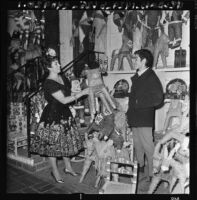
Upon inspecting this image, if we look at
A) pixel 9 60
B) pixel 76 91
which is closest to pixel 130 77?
pixel 76 91

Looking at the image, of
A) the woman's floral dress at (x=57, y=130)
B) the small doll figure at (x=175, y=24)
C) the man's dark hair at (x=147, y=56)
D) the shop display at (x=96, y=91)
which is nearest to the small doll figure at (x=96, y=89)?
the shop display at (x=96, y=91)

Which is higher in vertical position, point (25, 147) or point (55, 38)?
point (55, 38)

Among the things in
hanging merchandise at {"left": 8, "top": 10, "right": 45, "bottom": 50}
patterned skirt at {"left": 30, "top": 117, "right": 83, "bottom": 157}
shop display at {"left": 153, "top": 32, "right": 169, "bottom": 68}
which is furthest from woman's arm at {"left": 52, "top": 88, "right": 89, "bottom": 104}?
shop display at {"left": 153, "top": 32, "right": 169, "bottom": 68}

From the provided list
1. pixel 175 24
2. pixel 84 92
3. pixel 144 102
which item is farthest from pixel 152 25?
pixel 84 92

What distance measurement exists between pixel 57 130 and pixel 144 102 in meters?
0.65

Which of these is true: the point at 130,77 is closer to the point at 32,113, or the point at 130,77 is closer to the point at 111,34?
the point at 111,34

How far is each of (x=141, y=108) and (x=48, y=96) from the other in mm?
663

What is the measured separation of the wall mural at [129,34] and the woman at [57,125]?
9.0 inches

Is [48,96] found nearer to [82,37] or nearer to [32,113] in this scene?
[32,113]

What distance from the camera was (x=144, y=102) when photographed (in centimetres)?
164

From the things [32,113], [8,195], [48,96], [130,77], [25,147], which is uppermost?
[130,77]

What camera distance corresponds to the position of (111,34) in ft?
5.42

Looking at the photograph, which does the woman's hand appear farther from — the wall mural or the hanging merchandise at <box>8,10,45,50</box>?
the hanging merchandise at <box>8,10,45,50</box>

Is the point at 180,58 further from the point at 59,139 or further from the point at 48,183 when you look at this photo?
the point at 48,183
